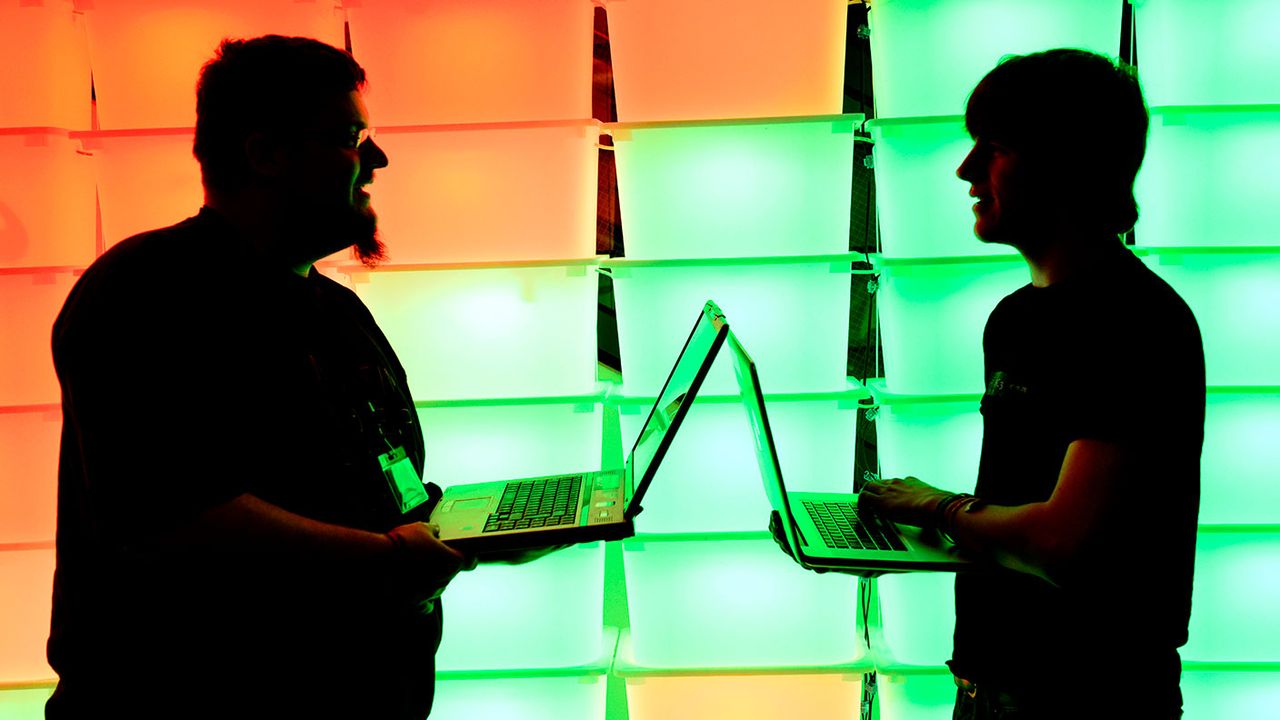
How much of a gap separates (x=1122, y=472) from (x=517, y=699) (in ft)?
3.79

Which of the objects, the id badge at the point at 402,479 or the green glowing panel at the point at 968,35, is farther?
the green glowing panel at the point at 968,35

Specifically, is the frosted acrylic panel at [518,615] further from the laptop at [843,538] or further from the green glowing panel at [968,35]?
the green glowing panel at [968,35]

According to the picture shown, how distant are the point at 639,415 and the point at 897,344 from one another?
0.48 m

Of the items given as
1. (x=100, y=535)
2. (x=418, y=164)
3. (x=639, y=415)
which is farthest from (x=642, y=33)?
(x=100, y=535)

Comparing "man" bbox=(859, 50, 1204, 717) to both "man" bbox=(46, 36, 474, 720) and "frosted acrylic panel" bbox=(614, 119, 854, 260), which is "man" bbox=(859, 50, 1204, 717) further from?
"man" bbox=(46, 36, 474, 720)

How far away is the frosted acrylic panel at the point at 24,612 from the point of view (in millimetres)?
1593

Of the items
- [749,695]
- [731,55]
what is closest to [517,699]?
[749,695]

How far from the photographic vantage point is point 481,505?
119cm

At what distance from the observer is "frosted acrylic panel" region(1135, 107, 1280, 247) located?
1456 mm

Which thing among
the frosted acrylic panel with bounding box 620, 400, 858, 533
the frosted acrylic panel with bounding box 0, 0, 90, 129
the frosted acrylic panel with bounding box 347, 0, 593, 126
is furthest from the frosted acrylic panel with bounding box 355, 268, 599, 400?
the frosted acrylic panel with bounding box 0, 0, 90, 129

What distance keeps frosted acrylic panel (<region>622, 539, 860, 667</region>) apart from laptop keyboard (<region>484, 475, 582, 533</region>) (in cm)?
32

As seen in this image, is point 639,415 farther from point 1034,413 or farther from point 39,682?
point 39,682

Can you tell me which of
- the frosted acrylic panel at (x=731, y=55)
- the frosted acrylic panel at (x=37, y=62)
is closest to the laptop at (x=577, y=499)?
the frosted acrylic panel at (x=731, y=55)

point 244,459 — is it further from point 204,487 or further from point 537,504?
point 537,504
